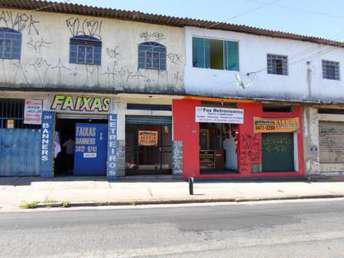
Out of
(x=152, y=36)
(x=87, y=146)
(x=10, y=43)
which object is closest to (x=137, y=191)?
(x=87, y=146)

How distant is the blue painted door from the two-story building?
1.7 inches

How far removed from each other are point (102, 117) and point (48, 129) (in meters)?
2.32

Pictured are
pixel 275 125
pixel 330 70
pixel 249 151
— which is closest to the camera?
pixel 249 151

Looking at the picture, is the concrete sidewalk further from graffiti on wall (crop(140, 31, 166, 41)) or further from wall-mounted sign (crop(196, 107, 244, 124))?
graffiti on wall (crop(140, 31, 166, 41))

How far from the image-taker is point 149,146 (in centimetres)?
1623

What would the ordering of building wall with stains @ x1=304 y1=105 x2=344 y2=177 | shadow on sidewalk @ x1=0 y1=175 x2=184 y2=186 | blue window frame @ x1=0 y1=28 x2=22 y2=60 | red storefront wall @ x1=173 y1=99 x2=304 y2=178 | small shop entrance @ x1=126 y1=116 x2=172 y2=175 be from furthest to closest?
building wall with stains @ x1=304 y1=105 x2=344 y2=177 → red storefront wall @ x1=173 y1=99 x2=304 y2=178 → small shop entrance @ x1=126 y1=116 x2=172 y2=175 → blue window frame @ x1=0 y1=28 x2=22 y2=60 → shadow on sidewalk @ x1=0 y1=175 x2=184 y2=186

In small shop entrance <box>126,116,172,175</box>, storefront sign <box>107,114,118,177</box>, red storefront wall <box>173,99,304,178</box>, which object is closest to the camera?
storefront sign <box>107,114,118,177</box>

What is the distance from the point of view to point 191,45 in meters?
16.5

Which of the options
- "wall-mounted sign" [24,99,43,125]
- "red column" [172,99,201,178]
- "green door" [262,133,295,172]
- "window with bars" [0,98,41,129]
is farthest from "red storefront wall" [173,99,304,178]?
"window with bars" [0,98,41,129]

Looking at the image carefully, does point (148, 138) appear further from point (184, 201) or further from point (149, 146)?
point (184, 201)

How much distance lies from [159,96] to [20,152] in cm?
630

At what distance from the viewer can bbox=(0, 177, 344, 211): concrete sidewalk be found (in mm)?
10555

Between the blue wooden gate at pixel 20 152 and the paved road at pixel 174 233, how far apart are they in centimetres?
609

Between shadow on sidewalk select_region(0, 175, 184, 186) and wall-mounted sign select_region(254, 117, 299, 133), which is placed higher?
wall-mounted sign select_region(254, 117, 299, 133)
